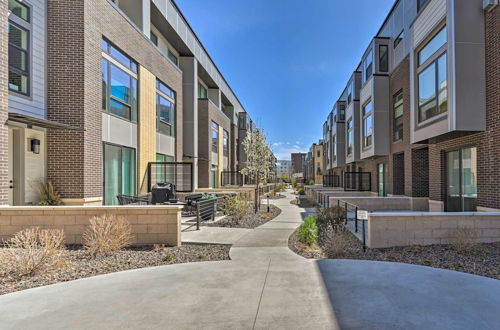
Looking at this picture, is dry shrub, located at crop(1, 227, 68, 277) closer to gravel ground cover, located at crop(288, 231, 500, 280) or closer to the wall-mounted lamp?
the wall-mounted lamp

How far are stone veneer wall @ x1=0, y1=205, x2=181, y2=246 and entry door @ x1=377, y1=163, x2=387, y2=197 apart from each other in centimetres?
1579

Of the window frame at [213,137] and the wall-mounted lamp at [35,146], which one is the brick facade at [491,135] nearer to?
the wall-mounted lamp at [35,146]

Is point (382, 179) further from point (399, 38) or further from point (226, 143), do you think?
A: point (226, 143)

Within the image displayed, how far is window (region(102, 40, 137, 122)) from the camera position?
1148 cm

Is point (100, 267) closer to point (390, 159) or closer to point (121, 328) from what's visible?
point (121, 328)

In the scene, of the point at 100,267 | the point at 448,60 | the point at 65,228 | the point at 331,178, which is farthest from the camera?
the point at 331,178

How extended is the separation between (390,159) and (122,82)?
51.4 feet

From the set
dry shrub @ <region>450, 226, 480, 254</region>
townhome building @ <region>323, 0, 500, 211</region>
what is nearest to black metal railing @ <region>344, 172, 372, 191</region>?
townhome building @ <region>323, 0, 500, 211</region>

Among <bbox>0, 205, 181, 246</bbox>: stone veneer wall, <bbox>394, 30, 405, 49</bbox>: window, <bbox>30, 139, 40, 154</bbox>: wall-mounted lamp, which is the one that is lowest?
<bbox>0, 205, 181, 246</bbox>: stone veneer wall

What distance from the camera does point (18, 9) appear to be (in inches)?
348

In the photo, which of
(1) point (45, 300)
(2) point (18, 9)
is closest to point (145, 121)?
(2) point (18, 9)

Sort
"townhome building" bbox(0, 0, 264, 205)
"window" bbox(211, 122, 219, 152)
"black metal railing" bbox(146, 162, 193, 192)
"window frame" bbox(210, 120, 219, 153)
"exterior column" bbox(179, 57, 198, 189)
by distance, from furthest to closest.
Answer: "window" bbox(211, 122, 219, 152)
"window frame" bbox(210, 120, 219, 153)
"exterior column" bbox(179, 57, 198, 189)
"black metal railing" bbox(146, 162, 193, 192)
"townhome building" bbox(0, 0, 264, 205)

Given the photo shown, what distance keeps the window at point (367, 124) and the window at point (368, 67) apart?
2124 mm

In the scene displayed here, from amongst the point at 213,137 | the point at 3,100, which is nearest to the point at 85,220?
the point at 3,100
